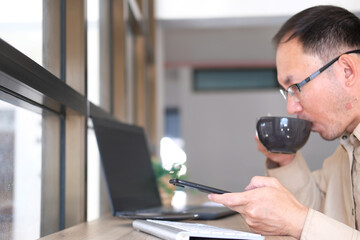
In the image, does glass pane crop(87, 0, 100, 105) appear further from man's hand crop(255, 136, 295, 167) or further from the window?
man's hand crop(255, 136, 295, 167)

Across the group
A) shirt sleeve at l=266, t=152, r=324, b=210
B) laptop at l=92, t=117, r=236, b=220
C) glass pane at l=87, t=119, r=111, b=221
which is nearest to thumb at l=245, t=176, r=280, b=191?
laptop at l=92, t=117, r=236, b=220

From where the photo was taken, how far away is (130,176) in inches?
55.3

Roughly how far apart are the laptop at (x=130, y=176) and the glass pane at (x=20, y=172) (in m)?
0.20

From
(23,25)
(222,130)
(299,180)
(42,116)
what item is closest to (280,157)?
(299,180)

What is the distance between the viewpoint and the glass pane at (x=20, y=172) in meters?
0.88

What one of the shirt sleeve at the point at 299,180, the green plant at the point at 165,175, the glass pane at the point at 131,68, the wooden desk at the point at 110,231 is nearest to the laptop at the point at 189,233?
the wooden desk at the point at 110,231

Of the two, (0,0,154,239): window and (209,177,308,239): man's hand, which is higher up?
(0,0,154,239): window

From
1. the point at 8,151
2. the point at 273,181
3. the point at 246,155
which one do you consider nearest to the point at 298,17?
the point at 273,181

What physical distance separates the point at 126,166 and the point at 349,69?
2.26 feet

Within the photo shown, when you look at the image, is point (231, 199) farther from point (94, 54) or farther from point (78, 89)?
point (94, 54)

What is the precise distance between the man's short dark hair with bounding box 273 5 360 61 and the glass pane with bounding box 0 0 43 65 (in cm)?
63

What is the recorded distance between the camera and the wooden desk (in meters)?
0.91

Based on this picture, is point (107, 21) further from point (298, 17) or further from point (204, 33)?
point (204, 33)

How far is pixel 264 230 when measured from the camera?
2.94 feet
